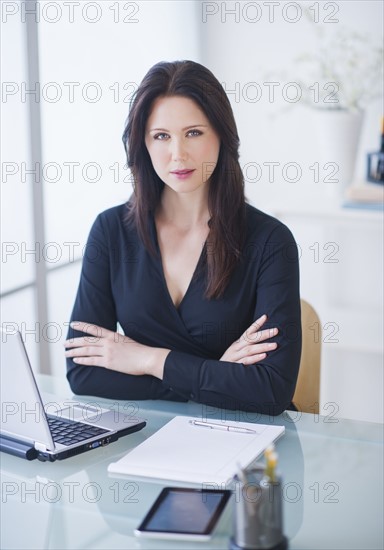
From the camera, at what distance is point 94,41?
312 cm

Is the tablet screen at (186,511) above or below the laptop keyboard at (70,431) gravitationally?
below

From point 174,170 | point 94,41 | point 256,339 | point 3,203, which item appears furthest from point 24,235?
point 256,339

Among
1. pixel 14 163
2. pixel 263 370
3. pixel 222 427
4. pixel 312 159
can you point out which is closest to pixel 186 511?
pixel 222 427

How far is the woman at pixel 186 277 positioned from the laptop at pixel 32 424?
22cm

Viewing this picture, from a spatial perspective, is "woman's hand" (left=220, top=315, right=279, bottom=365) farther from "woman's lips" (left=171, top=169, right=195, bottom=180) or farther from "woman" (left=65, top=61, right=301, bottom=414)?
"woman's lips" (left=171, top=169, right=195, bottom=180)

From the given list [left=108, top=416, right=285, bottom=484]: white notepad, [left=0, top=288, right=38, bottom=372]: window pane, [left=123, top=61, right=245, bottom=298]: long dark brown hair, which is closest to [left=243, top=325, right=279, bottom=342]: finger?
[left=123, top=61, right=245, bottom=298]: long dark brown hair

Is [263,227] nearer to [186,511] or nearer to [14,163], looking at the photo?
[186,511]

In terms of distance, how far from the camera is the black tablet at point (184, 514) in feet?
3.97

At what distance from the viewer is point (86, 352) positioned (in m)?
1.90

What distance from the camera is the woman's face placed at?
6.26ft

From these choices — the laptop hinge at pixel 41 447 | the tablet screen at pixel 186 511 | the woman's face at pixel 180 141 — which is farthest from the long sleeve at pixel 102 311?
the tablet screen at pixel 186 511

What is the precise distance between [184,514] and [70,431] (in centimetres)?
39

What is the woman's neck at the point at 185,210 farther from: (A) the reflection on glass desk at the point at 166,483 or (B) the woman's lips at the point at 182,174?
(A) the reflection on glass desk at the point at 166,483

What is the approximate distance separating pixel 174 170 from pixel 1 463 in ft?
2.57
